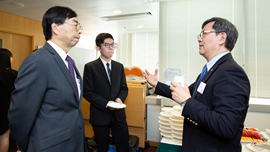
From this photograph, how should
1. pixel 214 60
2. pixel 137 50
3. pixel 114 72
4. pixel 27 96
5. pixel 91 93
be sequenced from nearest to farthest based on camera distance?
pixel 27 96 → pixel 214 60 → pixel 91 93 → pixel 114 72 → pixel 137 50

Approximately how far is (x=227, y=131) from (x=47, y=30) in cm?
128

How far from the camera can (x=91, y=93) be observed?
195 centimetres

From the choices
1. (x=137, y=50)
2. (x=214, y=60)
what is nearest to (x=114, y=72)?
(x=214, y=60)

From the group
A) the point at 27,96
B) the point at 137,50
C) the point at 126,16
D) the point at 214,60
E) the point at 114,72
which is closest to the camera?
the point at 27,96

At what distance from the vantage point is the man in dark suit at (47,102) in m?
0.94

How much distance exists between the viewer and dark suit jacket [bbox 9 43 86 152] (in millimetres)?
937

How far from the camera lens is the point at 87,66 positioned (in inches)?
80.0

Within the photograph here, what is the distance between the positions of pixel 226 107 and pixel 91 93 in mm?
1500

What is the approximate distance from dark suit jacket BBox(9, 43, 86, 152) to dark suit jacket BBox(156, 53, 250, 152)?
2.41ft

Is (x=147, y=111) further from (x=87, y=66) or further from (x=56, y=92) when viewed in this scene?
(x=56, y=92)

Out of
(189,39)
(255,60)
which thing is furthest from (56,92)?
(255,60)

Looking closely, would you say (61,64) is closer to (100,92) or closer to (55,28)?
(55,28)

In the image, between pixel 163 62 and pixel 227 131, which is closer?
pixel 227 131

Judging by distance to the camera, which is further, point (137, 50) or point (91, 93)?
point (137, 50)
